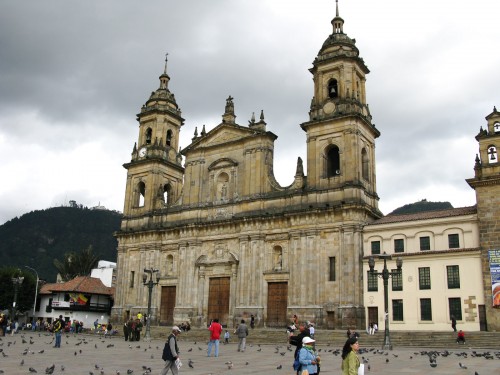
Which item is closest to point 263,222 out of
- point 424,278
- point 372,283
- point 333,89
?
point 372,283

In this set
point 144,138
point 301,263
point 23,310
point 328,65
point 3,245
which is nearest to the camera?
point 301,263

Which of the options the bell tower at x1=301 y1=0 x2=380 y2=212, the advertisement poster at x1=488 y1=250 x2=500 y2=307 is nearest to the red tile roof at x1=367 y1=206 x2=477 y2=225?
the bell tower at x1=301 y1=0 x2=380 y2=212

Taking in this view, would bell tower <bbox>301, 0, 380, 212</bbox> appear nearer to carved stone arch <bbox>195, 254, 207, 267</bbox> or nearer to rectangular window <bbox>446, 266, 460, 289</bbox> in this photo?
rectangular window <bbox>446, 266, 460, 289</bbox>

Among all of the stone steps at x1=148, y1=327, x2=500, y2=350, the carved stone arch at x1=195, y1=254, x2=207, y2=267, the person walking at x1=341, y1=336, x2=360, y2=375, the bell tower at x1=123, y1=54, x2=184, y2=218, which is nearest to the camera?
the person walking at x1=341, y1=336, x2=360, y2=375

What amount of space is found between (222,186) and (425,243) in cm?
1866

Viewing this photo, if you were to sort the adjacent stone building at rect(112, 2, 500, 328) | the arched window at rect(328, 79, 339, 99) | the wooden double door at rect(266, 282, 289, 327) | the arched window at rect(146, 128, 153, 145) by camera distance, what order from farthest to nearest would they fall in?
the arched window at rect(146, 128, 153, 145)
the arched window at rect(328, 79, 339, 99)
the wooden double door at rect(266, 282, 289, 327)
the adjacent stone building at rect(112, 2, 500, 328)

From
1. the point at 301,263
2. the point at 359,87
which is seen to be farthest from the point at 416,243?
the point at 359,87

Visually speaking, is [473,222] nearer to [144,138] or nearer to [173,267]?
[173,267]

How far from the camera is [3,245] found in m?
121

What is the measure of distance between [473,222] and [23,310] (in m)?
50.4

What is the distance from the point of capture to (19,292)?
5884 centimetres

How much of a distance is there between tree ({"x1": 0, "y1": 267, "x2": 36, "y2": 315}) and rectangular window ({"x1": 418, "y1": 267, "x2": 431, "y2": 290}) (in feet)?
145

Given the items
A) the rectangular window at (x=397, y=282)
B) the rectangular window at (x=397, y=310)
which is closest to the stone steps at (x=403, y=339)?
the rectangular window at (x=397, y=310)

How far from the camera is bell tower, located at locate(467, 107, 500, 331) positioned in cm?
3192
